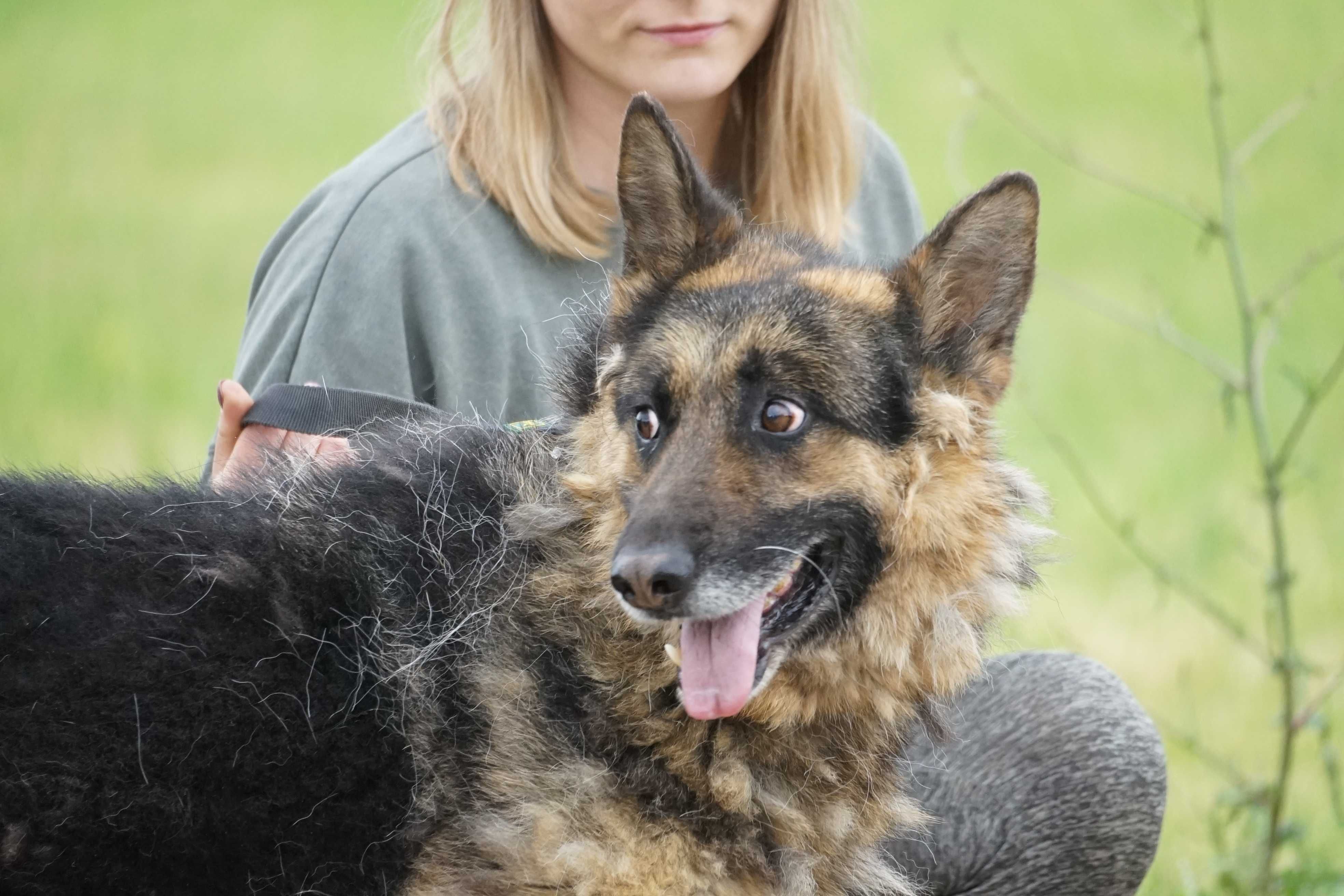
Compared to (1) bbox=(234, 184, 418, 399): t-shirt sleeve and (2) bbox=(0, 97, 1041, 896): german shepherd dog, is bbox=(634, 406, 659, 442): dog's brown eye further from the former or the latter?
(1) bbox=(234, 184, 418, 399): t-shirt sleeve

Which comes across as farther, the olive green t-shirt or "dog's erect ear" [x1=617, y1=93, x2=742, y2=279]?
the olive green t-shirt

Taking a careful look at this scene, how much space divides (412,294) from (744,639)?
6.48ft

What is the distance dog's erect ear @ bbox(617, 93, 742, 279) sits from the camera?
3.45 metres

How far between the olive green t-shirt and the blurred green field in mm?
804

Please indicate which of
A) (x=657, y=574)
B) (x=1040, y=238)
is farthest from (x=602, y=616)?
(x=1040, y=238)

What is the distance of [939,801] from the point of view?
4.15 metres

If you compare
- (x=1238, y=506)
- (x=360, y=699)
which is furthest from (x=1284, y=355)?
(x=360, y=699)

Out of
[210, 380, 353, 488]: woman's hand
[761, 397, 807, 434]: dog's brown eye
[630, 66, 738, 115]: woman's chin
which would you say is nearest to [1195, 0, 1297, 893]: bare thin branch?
[630, 66, 738, 115]: woman's chin

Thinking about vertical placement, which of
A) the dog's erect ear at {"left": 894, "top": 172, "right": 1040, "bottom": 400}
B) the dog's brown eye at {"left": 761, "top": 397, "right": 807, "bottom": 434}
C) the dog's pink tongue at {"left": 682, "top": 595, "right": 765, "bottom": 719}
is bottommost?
the dog's pink tongue at {"left": 682, "top": 595, "right": 765, "bottom": 719}

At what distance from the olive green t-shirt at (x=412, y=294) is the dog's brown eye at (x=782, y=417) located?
4.13 ft

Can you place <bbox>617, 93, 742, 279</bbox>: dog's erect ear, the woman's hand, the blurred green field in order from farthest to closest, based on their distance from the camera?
the blurred green field < the woman's hand < <bbox>617, 93, 742, 279</bbox>: dog's erect ear

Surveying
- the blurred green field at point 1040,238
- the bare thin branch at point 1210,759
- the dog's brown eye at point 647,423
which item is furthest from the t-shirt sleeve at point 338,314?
the bare thin branch at point 1210,759

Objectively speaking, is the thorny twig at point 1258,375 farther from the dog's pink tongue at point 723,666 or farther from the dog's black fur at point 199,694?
the dog's black fur at point 199,694

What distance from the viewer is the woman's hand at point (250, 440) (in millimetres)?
3805
